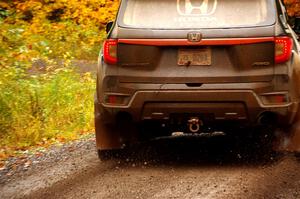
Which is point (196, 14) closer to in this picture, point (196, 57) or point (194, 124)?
point (196, 57)

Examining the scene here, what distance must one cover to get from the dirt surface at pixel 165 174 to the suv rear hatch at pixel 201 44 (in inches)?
35.1

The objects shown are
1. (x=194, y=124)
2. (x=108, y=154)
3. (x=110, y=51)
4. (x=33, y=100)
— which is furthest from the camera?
(x=33, y=100)

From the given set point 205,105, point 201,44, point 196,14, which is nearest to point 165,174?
point 205,105

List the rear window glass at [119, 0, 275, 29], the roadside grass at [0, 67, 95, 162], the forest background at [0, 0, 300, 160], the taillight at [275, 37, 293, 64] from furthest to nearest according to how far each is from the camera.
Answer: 1. the forest background at [0, 0, 300, 160]
2. the roadside grass at [0, 67, 95, 162]
3. the rear window glass at [119, 0, 275, 29]
4. the taillight at [275, 37, 293, 64]

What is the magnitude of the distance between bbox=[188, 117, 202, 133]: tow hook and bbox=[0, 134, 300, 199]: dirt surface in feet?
1.23

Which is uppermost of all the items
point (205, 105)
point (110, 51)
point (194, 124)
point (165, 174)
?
point (110, 51)

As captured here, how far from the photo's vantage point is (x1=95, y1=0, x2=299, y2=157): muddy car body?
5984 mm

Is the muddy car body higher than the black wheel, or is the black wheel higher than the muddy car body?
the muddy car body

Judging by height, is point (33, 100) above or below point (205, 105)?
below

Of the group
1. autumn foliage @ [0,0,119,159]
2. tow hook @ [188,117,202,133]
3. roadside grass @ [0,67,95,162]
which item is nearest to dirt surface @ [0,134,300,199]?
tow hook @ [188,117,202,133]

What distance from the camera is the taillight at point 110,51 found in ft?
20.4

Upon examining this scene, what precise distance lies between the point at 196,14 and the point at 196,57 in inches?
18.9

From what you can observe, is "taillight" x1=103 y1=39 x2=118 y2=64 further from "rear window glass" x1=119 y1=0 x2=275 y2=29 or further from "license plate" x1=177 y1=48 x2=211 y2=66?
"license plate" x1=177 y1=48 x2=211 y2=66

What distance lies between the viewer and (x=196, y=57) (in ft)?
19.8
